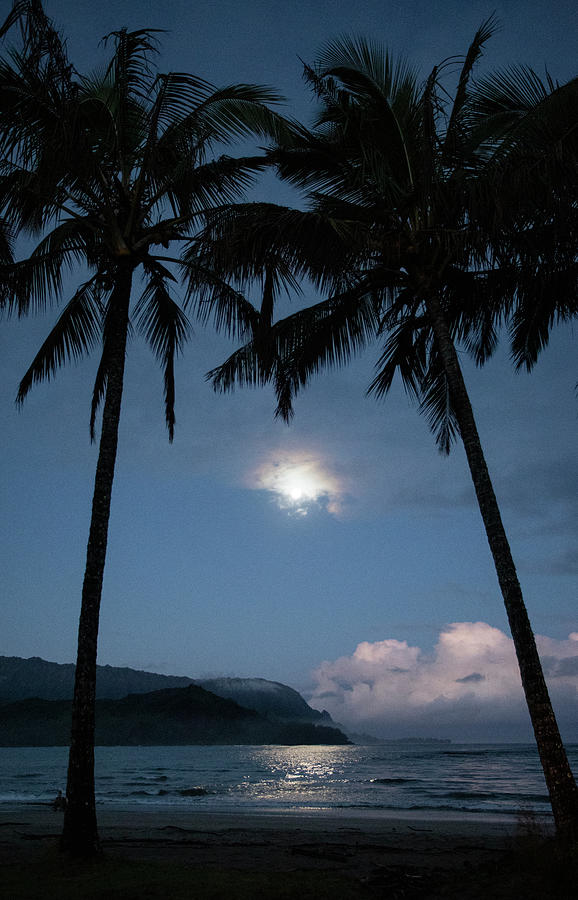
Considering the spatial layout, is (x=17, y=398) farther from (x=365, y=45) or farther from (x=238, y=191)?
(x=365, y=45)

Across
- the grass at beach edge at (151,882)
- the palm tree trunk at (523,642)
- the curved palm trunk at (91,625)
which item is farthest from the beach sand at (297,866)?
Result: the palm tree trunk at (523,642)

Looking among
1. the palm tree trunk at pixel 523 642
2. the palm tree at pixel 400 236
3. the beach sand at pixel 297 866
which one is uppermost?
the palm tree at pixel 400 236

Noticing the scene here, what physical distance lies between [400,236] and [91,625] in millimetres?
7707

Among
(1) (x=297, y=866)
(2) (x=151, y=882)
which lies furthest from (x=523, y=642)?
(2) (x=151, y=882)

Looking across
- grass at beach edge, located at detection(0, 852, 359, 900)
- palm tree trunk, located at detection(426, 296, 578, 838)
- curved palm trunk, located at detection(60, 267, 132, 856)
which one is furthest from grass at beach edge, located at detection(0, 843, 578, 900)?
palm tree trunk, located at detection(426, 296, 578, 838)

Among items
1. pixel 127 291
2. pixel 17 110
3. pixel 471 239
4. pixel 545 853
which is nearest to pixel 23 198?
Answer: pixel 17 110

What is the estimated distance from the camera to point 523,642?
302 inches

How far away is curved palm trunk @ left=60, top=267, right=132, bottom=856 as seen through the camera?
7.18 metres

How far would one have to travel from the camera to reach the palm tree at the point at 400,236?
8.69 metres

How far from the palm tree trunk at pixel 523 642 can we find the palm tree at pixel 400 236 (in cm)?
2

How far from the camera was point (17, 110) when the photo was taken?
8500 mm

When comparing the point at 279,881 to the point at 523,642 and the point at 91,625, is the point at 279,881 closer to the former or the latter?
the point at 91,625

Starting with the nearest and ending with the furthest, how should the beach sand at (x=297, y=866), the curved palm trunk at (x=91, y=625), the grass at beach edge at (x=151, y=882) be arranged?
the grass at beach edge at (x=151, y=882), the beach sand at (x=297, y=866), the curved palm trunk at (x=91, y=625)

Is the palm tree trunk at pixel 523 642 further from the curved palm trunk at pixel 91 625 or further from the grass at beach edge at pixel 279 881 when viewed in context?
the curved palm trunk at pixel 91 625
